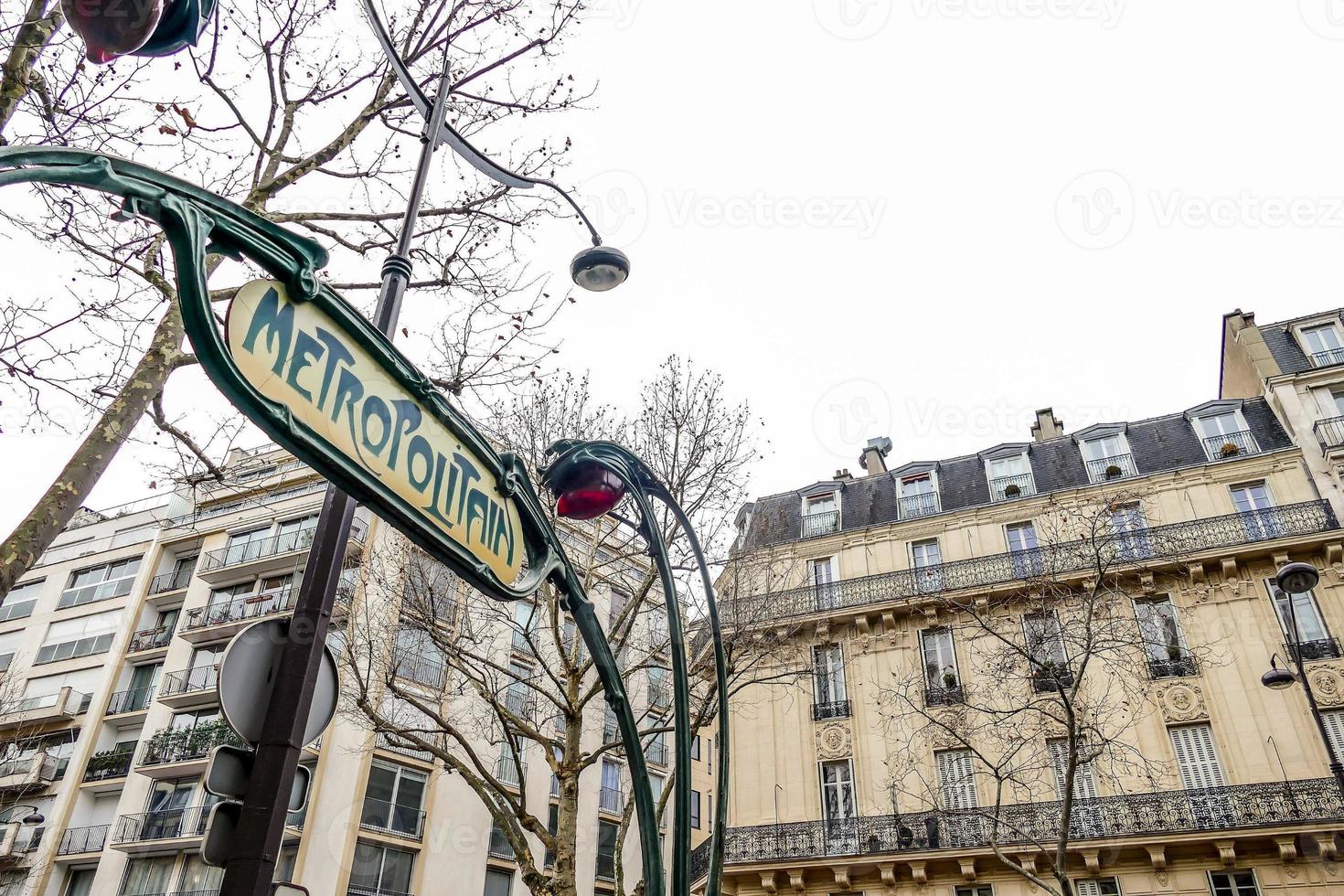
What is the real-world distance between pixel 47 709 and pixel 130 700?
4011mm

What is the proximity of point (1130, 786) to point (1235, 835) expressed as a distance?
2.17 m

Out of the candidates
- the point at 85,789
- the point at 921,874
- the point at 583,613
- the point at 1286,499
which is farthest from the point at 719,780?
the point at 85,789

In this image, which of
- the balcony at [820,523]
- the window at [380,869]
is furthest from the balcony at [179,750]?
the balcony at [820,523]

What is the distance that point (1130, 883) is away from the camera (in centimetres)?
1881

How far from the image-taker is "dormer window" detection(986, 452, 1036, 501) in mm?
25672

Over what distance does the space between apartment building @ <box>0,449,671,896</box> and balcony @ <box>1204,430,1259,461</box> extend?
17.1 meters

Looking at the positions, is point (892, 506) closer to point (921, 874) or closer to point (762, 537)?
point (762, 537)

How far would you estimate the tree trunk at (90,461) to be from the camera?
5.53 meters

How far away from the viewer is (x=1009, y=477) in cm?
2642

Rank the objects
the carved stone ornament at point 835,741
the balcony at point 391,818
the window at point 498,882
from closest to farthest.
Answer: the carved stone ornament at point 835,741, the balcony at point 391,818, the window at point 498,882

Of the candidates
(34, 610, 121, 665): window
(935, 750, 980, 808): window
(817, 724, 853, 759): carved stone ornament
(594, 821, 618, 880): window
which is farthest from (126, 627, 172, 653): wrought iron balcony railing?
(935, 750, 980, 808): window

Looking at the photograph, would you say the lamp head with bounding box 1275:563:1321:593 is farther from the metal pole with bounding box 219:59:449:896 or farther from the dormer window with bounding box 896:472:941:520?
the dormer window with bounding box 896:472:941:520

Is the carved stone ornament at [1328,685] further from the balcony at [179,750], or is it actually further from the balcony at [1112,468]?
the balcony at [179,750]

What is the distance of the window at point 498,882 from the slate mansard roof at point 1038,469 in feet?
42.1
